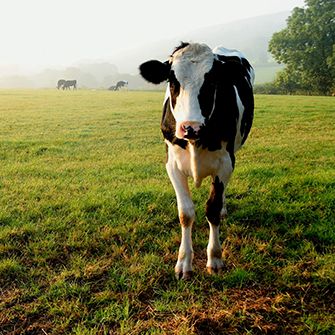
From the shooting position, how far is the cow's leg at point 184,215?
359 centimetres

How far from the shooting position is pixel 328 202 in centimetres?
516

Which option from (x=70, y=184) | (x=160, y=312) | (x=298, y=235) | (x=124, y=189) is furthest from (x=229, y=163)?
(x=70, y=184)

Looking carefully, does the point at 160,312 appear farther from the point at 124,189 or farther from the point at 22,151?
the point at 22,151

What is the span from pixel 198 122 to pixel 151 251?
62.2 inches

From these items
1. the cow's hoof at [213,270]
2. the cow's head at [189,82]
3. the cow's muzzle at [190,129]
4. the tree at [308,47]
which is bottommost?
the cow's hoof at [213,270]

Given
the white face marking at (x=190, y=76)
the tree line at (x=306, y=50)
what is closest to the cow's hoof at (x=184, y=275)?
the white face marking at (x=190, y=76)

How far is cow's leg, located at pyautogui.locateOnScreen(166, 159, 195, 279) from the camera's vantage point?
11.8 ft

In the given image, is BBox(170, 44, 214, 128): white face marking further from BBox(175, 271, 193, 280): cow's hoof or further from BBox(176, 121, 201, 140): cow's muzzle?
BBox(175, 271, 193, 280): cow's hoof

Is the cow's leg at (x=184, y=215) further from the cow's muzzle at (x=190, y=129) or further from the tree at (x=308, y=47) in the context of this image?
the tree at (x=308, y=47)

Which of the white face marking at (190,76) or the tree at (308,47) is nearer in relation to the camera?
the white face marking at (190,76)

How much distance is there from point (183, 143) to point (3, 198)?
302 centimetres

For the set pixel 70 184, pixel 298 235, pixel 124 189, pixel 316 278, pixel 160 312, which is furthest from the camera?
pixel 70 184

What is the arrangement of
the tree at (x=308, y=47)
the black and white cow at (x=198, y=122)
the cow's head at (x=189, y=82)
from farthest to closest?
the tree at (x=308, y=47) < the black and white cow at (x=198, y=122) < the cow's head at (x=189, y=82)

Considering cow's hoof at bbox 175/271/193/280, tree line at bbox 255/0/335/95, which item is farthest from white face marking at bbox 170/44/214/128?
tree line at bbox 255/0/335/95
